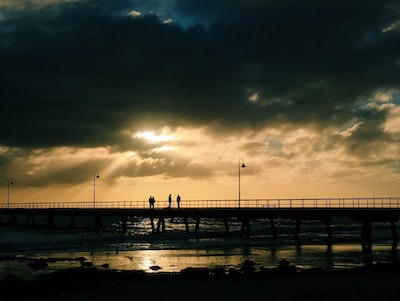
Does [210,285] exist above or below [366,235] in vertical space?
below

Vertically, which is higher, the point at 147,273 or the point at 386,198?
the point at 386,198

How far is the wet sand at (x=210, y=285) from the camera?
772 inches

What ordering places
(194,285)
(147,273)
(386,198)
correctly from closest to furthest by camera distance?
1. (194,285)
2. (147,273)
3. (386,198)

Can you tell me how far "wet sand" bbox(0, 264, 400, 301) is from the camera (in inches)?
772

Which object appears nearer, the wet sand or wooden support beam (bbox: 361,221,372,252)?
the wet sand

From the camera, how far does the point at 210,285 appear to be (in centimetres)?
2214

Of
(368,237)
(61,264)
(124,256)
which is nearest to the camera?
(61,264)

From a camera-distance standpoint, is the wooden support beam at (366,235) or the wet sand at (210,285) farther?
the wooden support beam at (366,235)

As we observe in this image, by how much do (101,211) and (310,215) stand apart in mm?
33613

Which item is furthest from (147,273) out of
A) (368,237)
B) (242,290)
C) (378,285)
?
(368,237)

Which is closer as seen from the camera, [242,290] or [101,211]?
[242,290]

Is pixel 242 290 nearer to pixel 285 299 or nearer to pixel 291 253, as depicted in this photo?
pixel 285 299

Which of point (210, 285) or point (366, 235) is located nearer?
point (210, 285)

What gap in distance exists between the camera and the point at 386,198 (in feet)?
200
